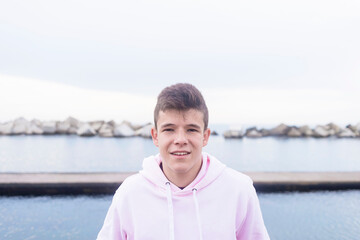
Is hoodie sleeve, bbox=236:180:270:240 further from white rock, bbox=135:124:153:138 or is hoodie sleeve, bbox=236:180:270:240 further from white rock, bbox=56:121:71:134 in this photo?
white rock, bbox=56:121:71:134

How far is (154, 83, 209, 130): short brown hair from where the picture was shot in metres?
1.39

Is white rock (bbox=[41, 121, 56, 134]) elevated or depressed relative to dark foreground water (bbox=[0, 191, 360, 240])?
depressed

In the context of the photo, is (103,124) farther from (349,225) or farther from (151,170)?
(151,170)

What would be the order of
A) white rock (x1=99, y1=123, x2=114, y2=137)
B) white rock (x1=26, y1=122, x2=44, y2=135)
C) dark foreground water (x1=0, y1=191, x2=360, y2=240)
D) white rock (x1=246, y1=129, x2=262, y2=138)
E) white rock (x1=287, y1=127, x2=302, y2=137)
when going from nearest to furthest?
dark foreground water (x1=0, y1=191, x2=360, y2=240), white rock (x1=99, y1=123, x2=114, y2=137), white rock (x1=26, y1=122, x2=44, y2=135), white rock (x1=287, y1=127, x2=302, y2=137), white rock (x1=246, y1=129, x2=262, y2=138)

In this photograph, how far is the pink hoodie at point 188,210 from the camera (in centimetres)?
138

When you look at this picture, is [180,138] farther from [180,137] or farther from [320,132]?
[320,132]

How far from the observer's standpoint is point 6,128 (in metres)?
41.3

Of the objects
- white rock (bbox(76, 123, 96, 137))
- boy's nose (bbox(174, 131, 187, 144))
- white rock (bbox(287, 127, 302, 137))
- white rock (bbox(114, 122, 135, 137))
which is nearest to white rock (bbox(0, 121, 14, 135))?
white rock (bbox(76, 123, 96, 137))

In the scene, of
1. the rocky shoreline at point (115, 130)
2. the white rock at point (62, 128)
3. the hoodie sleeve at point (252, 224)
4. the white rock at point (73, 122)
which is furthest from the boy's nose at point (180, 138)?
the white rock at point (73, 122)

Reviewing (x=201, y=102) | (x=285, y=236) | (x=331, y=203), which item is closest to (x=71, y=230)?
(x=285, y=236)

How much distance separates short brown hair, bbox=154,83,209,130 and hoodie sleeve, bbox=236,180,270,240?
16.5 inches

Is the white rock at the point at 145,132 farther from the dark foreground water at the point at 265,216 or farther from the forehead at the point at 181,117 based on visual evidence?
the forehead at the point at 181,117

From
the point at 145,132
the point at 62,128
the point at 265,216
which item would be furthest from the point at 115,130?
the point at 265,216

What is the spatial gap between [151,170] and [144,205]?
0.19 meters
